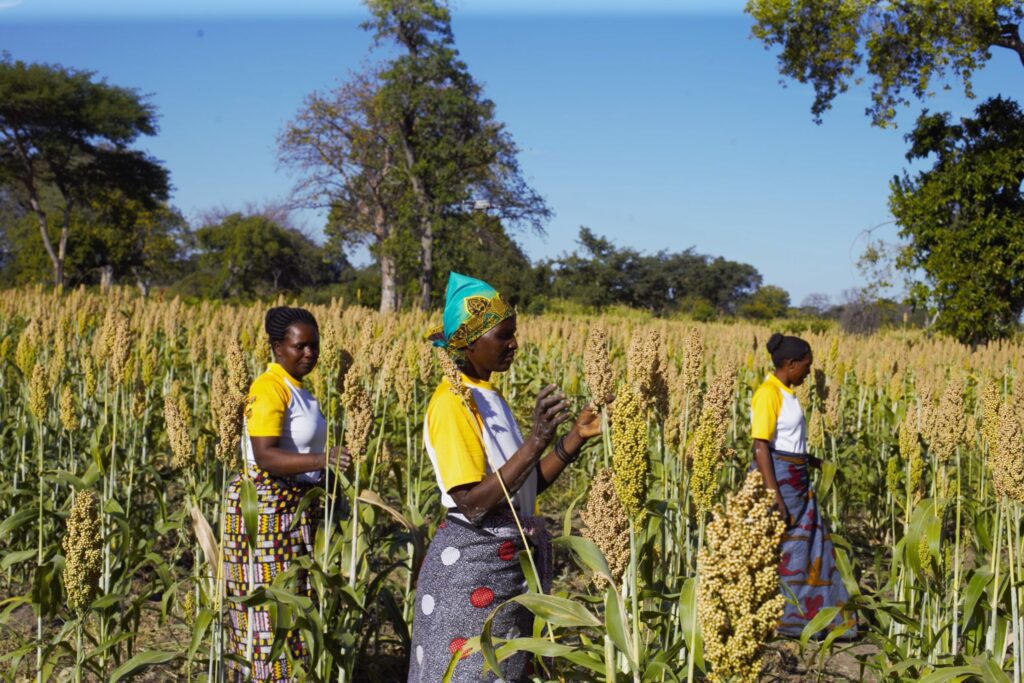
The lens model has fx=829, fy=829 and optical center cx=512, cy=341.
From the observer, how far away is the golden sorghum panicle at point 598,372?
210cm

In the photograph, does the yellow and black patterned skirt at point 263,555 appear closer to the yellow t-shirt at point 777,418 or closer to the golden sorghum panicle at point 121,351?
the golden sorghum panicle at point 121,351

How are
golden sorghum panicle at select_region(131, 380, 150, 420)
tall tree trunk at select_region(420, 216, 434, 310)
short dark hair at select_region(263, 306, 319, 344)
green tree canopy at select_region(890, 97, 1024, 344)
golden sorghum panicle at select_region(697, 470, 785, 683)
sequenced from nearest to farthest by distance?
golden sorghum panicle at select_region(697, 470, 785, 683) → short dark hair at select_region(263, 306, 319, 344) → golden sorghum panicle at select_region(131, 380, 150, 420) → green tree canopy at select_region(890, 97, 1024, 344) → tall tree trunk at select_region(420, 216, 434, 310)

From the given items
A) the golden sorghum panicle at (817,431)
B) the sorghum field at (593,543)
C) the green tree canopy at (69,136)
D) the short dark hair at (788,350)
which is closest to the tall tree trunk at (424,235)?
the green tree canopy at (69,136)

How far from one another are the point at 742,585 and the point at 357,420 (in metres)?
1.85

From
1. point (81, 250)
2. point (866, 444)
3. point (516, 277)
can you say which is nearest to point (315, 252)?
point (81, 250)

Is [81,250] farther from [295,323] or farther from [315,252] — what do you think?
[295,323]

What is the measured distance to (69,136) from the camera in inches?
1201

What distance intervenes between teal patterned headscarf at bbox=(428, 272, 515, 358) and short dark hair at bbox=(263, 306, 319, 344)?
1.23 m

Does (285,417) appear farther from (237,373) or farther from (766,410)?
(766,410)

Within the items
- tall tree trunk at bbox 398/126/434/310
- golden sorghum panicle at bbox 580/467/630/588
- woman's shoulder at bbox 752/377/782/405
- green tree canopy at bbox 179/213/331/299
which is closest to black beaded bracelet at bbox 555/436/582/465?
golden sorghum panicle at bbox 580/467/630/588

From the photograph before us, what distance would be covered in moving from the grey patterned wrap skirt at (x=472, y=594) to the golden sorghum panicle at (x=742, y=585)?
51.9 inches

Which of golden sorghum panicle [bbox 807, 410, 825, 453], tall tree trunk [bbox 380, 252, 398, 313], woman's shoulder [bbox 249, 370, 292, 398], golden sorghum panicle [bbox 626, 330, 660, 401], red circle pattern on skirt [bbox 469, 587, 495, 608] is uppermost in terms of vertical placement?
tall tree trunk [bbox 380, 252, 398, 313]

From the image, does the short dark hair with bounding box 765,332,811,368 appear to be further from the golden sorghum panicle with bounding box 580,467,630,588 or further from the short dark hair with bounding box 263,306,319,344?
the golden sorghum panicle with bounding box 580,467,630,588

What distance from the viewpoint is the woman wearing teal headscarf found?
7.64 feet
